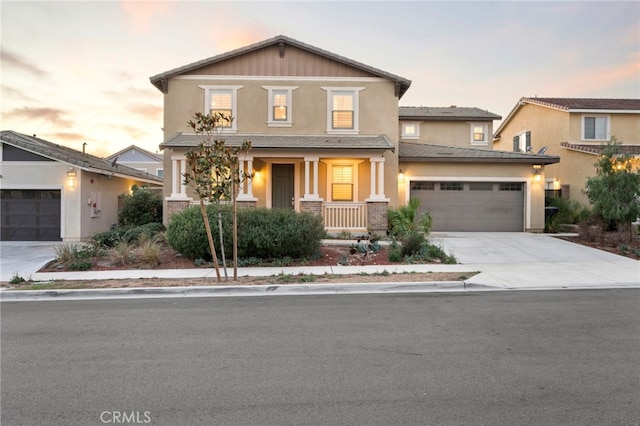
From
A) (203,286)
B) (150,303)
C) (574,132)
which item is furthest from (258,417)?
(574,132)

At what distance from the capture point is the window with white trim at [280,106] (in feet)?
56.4

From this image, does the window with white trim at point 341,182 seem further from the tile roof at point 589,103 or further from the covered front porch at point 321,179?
the tile roof at point 589,103

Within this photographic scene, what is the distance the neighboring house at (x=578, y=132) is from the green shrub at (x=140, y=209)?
72.0 feet

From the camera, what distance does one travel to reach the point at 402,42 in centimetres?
2003

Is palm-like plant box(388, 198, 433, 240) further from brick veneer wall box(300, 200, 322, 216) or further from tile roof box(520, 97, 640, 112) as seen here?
tile roof box(520, 97, 640, 112)

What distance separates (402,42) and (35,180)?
738 inches

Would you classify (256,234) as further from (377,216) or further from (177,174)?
(177,174)

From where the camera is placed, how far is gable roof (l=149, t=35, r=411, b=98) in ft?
54.9

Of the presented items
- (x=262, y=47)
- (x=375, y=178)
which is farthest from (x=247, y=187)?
(x=262, y=47)

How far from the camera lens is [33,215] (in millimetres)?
16672

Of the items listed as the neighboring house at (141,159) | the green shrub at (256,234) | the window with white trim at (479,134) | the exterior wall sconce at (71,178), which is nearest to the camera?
the green shrub at (256,234)

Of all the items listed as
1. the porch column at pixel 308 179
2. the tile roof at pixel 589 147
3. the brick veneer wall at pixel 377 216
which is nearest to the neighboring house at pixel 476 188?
the brick veneer wall at pixel 377 216

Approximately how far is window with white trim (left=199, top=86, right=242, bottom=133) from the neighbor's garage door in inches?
303

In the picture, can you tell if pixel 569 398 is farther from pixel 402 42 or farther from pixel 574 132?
pixel 574 132
